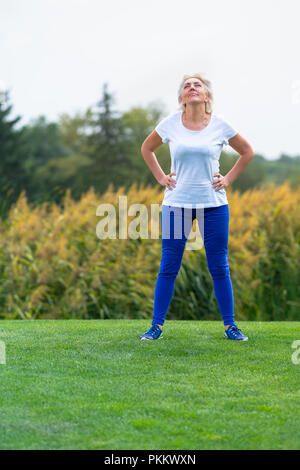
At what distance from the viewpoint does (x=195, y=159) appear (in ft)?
13.5

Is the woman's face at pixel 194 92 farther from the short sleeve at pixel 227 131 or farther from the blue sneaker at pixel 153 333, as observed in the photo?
the blue sneaker at pixel 153 333

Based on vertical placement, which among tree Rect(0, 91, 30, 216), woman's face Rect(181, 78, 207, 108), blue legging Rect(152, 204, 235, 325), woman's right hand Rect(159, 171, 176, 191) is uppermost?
tree Rect(0, 91, 30, 216)

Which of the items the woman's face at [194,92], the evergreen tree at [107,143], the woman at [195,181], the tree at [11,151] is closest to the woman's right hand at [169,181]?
the woman at [195,181]

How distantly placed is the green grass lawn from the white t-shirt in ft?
3.13

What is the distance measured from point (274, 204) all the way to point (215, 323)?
3553 mm

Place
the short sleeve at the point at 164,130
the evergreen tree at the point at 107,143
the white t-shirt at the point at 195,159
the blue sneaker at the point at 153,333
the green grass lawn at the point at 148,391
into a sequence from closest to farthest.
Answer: the green grass lawn at the point at 148,391, the white t-shirt at the point at 195,159, the short sleeve at the point at 164,130, the blue sneaker at the point at 153,333, the evergreen tree at the point at 107,143

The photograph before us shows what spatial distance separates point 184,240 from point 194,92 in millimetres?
957

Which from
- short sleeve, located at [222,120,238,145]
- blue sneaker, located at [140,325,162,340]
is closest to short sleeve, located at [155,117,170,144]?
short sleeve, located at [222,120,238,145]

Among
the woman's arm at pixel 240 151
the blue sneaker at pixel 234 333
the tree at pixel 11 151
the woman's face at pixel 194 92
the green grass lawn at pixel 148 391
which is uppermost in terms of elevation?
the tree at pixel 11 151

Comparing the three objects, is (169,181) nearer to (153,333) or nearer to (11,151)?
(153,333)

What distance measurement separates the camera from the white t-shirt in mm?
4105

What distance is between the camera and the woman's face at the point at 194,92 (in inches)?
163

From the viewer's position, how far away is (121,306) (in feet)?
23.5

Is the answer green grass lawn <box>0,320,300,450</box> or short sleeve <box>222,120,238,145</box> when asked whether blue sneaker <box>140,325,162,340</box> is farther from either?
short sleeve <box>222,120,238,145</box>
